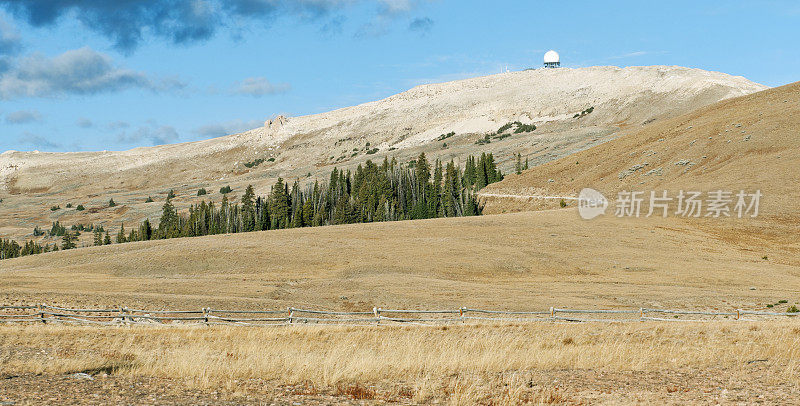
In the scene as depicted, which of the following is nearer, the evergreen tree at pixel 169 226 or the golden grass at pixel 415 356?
the golden grass at pixel 415 356

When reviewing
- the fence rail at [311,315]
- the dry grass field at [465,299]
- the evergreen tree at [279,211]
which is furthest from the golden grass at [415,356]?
the evergreen tree at [279,211]

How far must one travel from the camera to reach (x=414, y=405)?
13391mm

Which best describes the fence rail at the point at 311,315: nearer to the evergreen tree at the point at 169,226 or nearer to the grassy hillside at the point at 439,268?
the grassy hillside at the point at 439,268

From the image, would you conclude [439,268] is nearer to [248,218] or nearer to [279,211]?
[279,211]

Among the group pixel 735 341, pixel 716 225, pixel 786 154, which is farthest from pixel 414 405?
pixel 786 154

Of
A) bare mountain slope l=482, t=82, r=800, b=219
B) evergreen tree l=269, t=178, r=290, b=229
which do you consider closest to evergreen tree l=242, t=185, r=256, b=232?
evergreen tree l=269, t=178, r=290, b=229

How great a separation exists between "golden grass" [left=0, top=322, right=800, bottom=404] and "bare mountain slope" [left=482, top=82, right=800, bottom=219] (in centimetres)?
7198

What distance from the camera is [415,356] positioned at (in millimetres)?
19344

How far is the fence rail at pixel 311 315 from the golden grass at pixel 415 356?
454cm

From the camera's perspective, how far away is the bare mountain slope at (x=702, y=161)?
9606 centimetres

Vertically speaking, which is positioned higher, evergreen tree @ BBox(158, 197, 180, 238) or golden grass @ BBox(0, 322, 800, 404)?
evergreen tree @ BBox(158, 197, 180, 238)

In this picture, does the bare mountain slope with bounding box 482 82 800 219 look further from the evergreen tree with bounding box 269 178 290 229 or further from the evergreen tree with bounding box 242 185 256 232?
the evergreen tree with bounding box 242 185 256 232

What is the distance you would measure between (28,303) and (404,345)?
27594 mm

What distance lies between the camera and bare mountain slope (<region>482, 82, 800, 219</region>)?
315 feet
